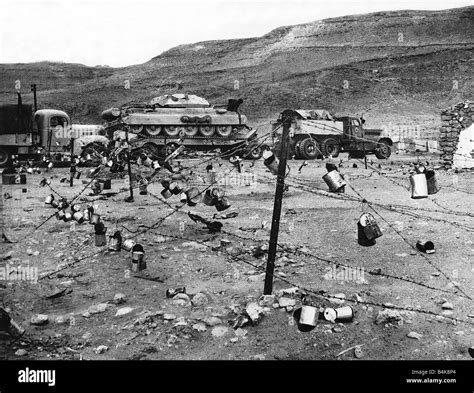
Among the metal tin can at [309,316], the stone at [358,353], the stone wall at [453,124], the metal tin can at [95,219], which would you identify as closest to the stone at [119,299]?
the metal tin can at [309,316]

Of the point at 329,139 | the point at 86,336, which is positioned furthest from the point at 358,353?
the point at 329,139

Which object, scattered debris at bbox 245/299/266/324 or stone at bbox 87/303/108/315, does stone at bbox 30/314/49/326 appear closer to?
stone at bbox 87/303/108/315

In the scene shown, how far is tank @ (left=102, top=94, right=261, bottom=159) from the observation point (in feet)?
70.9

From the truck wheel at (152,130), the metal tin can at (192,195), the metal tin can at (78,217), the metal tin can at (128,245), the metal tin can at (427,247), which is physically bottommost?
the metal tin can at (128,245)

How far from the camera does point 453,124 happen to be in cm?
1634

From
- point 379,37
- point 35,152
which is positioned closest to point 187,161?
point 35,152

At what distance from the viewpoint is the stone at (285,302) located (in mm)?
5464

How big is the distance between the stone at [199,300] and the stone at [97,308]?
1.00m

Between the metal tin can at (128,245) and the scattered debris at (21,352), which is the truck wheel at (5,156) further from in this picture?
the scattered debris at (21,352)

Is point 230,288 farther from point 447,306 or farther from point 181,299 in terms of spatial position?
point 447,306

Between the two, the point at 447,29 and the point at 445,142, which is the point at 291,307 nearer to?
the point at 445,142

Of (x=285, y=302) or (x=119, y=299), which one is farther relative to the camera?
(x=119, y=299)

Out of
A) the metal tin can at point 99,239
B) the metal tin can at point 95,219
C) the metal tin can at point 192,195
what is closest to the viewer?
the metal tin can at point 99,239

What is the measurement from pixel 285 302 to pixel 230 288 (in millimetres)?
885
